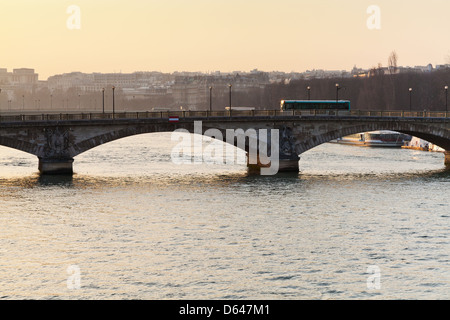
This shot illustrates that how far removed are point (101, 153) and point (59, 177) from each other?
30.3 m

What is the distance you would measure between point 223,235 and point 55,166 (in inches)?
1072

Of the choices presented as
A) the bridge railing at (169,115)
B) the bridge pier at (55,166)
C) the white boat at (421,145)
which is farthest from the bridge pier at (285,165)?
the white boat at (421,145)

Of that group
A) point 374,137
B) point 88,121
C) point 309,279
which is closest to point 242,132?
point 88,121

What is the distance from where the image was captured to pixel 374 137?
11638cm

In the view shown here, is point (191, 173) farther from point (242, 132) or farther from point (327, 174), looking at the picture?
point (327, 174)

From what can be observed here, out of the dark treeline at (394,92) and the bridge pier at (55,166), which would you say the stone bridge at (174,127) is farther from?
the dark treeline at (394,92)

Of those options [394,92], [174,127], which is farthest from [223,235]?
[394,92]

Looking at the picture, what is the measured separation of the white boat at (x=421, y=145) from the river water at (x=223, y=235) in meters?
33.2

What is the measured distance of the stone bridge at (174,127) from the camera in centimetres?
6562

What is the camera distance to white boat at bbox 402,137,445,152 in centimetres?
10288

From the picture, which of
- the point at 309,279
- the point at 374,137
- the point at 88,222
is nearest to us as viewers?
the point at 309,279

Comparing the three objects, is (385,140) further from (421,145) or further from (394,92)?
(394,92)

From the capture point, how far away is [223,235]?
42531mm

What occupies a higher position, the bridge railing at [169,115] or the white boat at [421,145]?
the bridge railing at [169,115]
